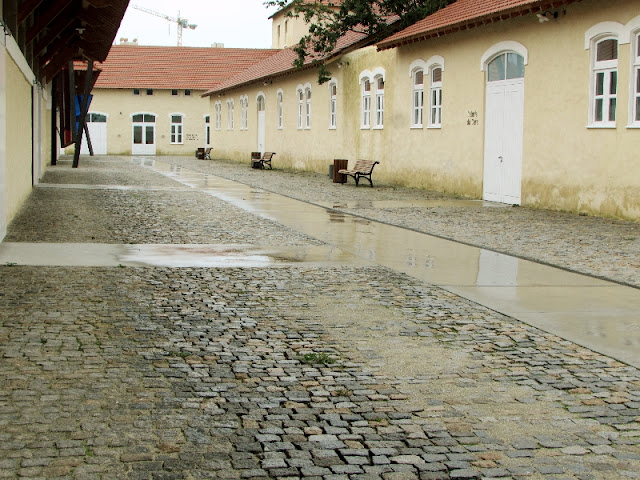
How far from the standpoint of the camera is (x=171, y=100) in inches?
2331

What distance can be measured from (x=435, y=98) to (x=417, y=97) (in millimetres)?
1223

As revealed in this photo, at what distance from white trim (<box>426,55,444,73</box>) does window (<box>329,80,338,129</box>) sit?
8.53 m

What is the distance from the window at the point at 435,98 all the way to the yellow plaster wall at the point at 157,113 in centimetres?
3757

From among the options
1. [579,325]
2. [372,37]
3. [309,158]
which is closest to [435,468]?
[579,325]

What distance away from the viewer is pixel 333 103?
3247cm

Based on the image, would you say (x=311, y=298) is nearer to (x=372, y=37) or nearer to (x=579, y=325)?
(x=579, y=325)

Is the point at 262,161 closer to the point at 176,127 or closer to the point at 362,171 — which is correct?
the point at 362,171

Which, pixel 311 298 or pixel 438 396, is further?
pixel 311 298

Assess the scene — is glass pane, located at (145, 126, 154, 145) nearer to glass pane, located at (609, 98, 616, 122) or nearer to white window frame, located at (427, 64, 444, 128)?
white window frame, located at (427, 64, 444, 128)

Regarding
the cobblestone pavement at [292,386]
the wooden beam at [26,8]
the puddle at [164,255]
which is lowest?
the cobblestone pavement at [292,386]

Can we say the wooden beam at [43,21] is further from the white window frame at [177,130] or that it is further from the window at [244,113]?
the white window frame at [177,130]

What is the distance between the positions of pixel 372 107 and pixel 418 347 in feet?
73.0

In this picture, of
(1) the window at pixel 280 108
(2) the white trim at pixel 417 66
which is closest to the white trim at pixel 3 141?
(2) the white trim at pixel 417 66

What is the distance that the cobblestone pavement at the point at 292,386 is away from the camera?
4.17 meters
